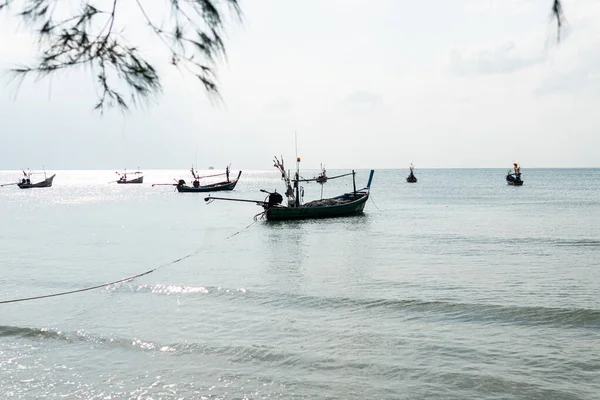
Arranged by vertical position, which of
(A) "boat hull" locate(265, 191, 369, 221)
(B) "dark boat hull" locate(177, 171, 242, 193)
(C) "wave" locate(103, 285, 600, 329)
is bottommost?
(C) "wave" locate(103, 285, 600, 329)

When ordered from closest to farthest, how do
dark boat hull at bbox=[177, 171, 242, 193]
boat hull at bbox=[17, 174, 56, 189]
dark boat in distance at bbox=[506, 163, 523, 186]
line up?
→ dark boat hull at bbox=[177, 171, 242, 193] → dark boat in distance at bbox=[506, 163, 523, 186] → boat hull at bbox=[17, 174, 56, 189]

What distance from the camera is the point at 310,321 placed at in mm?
14320

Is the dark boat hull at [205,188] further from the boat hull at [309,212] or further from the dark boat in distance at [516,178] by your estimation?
the dark boat in distance at [516,178]

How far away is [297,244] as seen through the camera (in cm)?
3088

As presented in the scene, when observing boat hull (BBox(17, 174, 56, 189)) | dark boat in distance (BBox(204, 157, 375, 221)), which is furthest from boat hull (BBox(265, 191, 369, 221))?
boat hull (BBox(17, 174, 56, 189))

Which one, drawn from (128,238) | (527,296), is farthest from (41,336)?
(128,238)

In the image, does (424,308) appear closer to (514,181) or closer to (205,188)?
(205,188)

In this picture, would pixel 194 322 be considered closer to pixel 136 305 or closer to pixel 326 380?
pixel 136 305

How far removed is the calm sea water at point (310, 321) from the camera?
32.9 ft

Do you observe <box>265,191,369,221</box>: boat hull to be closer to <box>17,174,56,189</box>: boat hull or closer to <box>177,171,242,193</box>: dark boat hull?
<box>177,171,242,193</box>: dark boat hull

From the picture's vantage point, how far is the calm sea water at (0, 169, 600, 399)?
394 inches

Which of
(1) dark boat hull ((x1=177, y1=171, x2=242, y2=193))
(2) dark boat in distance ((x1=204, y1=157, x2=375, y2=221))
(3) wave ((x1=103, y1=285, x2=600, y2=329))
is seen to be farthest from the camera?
(1) dark boat hull ((x1=177, y1=171, x2=242, y2=193))

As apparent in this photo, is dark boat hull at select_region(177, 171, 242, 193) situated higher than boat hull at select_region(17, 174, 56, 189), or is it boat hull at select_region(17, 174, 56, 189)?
boat hull at select_region(17, 174, 56, 189)

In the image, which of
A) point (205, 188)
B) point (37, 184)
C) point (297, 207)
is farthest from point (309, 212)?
point (37, 184)
